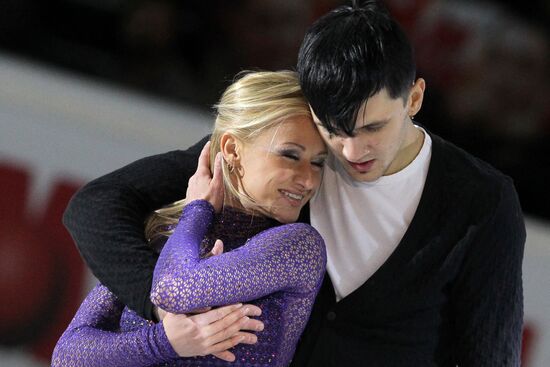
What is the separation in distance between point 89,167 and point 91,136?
3.7 inches

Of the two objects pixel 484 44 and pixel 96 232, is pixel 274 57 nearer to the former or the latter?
pixel 484 44

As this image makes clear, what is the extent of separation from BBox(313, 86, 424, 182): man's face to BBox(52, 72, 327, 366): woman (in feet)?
0.21

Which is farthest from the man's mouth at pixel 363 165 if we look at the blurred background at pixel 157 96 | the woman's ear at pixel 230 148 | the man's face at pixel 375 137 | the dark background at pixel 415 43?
the dark background at pixel 415 43

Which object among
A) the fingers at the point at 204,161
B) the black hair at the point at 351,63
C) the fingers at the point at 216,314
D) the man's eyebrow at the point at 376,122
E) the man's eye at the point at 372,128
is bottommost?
the fingers at the point at 216,314

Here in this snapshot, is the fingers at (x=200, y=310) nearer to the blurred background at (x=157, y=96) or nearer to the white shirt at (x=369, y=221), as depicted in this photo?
the white shirt at (x=369, y=221)

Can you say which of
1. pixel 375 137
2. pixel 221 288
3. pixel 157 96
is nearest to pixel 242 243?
pixel 221 288

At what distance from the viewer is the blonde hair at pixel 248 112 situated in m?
1.92

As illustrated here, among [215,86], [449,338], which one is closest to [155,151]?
[215,86]

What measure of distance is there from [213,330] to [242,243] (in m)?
0.22

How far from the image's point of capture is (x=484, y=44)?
12.5 ft

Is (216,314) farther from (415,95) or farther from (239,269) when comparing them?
(415,95)

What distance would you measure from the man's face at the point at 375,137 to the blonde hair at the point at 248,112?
0.07 meters

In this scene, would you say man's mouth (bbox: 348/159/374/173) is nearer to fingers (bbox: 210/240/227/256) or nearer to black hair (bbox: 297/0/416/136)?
black hair (bbox: 297/0/416/136)

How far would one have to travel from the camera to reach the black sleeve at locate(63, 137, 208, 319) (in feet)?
6.29
